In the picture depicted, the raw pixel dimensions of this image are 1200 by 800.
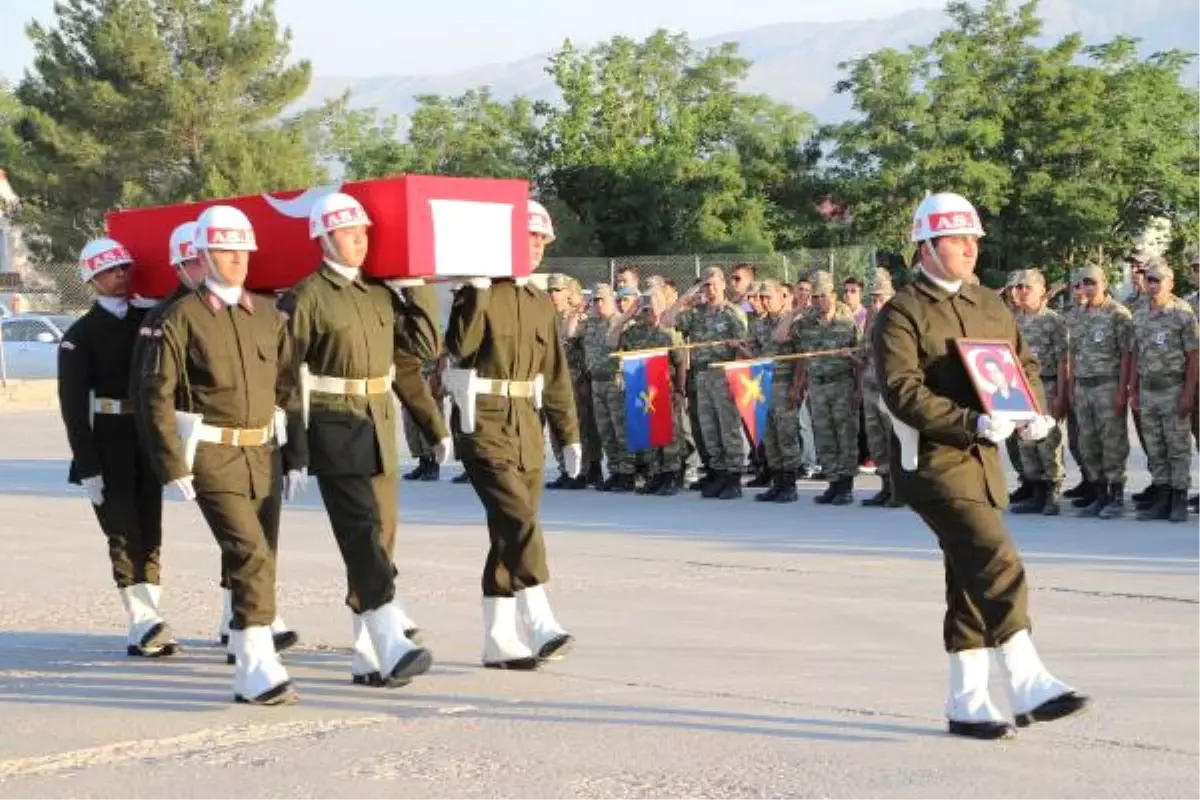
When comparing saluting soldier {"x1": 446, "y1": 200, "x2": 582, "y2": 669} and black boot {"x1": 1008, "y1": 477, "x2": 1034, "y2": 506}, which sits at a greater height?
saluting soldier {"x1": 446, "y1": 200, "x2": 582, "y2": 669}

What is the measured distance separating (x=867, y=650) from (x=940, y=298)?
2.34 meters

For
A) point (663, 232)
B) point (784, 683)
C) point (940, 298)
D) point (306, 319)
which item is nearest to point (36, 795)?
point (306, 319)

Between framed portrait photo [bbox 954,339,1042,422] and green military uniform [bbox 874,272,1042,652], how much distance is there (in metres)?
0.08

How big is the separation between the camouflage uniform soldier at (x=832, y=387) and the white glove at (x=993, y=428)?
8799 mm

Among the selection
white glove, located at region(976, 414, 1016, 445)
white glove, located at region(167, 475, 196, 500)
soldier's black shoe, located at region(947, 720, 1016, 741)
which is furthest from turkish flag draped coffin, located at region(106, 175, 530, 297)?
soldier's black shoe, located at region(947, 720, 1016, 741)

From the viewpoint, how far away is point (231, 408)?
8531mm

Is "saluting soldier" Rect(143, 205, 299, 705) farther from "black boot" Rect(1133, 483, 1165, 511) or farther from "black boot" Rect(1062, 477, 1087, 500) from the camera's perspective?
"black boot" Rect(1062, 477, 1087, 500)

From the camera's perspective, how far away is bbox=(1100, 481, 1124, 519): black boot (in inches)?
574

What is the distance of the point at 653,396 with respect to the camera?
1756cm

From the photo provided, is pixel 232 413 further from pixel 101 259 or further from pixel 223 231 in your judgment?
pixel 101 259

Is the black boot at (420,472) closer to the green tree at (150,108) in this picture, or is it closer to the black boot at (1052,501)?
the black boot at (1052,501)

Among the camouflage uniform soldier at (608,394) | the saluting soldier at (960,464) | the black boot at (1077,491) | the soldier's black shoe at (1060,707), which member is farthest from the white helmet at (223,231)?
the camouflage uniform soldier at (608,394)

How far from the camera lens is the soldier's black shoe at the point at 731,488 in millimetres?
16866

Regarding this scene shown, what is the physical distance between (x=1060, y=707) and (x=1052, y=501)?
25.9 ft
